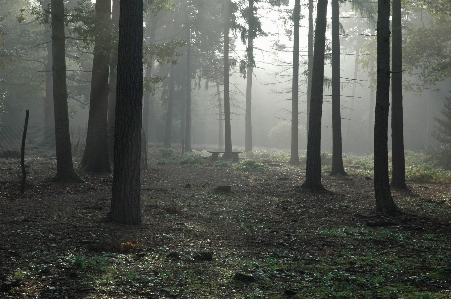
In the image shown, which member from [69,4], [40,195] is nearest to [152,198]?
[40,195]

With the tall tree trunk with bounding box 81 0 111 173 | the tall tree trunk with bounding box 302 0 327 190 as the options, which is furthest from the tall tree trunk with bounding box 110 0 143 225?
the tall tree trunk with bounding box 81 0 111 173

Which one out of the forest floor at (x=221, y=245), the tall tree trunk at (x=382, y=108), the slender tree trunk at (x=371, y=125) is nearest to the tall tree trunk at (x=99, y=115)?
the forest floor at (x=221, y=245)

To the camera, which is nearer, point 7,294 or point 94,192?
point 7,294

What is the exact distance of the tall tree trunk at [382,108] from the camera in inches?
413

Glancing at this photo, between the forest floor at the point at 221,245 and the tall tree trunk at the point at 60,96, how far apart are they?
0.73m

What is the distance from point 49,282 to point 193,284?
162cm

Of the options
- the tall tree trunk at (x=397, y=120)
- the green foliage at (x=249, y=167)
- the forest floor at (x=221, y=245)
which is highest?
the tall tree trunk at (x=397, y=120)

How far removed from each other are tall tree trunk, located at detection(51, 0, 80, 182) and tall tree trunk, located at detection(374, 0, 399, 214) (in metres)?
8.60

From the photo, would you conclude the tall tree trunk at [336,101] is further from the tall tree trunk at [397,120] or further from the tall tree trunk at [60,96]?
the tall tree trunk at [60,96]

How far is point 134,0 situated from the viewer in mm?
8289

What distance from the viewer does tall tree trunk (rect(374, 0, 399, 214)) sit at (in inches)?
413

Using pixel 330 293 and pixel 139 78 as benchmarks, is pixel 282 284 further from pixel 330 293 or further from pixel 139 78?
pixel 139 78

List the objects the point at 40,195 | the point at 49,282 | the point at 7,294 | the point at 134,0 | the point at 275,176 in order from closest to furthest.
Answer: the point at 7,294
the point at 49,282
the point at 134,0
the point at 40,195
the point at 275,176

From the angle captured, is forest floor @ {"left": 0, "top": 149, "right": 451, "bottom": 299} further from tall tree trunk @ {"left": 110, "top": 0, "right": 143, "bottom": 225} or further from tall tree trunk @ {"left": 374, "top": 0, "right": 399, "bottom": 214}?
tall tree trunk @ {"left": 110, "top": 0, "right": 143, "bottom": 225}
